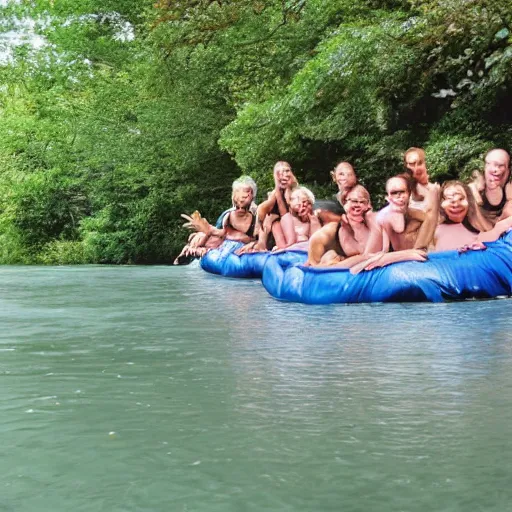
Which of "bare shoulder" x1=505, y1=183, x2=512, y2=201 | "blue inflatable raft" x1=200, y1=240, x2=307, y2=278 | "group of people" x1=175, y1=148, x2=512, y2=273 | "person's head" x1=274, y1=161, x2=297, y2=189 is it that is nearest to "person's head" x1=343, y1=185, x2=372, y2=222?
"group of people" x1=175, y1=148, x2=512, y2=273

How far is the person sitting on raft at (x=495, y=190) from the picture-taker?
419 inches

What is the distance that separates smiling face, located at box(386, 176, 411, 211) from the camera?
10.2 meters

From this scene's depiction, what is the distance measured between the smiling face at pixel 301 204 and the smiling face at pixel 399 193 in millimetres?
2494

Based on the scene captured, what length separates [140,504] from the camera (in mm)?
3084

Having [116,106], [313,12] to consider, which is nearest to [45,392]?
[313,12]

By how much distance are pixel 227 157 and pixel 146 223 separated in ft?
9.25

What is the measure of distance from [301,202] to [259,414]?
844cm

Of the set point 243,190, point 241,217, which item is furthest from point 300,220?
point 241,217

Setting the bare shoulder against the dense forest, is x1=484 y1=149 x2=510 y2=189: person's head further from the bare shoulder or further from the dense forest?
the dense forest

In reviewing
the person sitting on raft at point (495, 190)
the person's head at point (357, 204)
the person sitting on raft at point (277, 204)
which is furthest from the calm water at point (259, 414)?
the person sitting on raft at point (277, 204)

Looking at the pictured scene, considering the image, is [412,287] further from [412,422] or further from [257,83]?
[257,83]

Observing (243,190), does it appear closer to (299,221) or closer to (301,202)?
(299,221)

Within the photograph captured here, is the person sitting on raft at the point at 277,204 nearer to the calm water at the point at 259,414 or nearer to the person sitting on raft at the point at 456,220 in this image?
the person sitting on raft at the point at 456,220

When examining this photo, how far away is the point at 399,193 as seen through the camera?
33.5 feet
